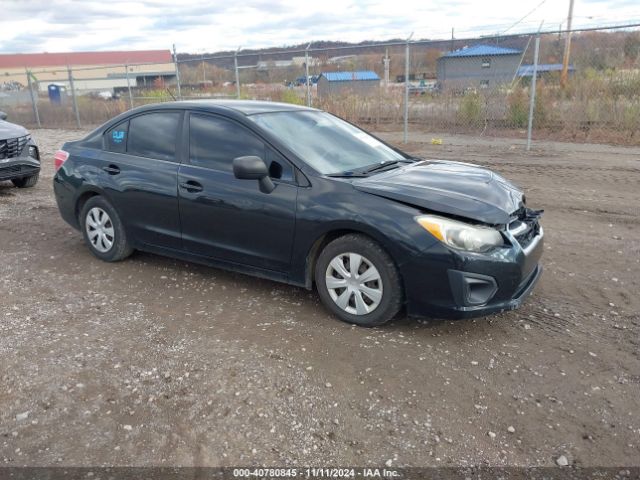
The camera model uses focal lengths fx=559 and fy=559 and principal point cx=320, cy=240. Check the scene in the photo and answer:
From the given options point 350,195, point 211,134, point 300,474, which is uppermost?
point 211,134

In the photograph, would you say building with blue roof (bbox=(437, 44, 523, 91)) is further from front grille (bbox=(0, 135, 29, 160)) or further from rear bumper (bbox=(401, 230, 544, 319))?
rear bumper (bbox=(401, 230, 544, 319))

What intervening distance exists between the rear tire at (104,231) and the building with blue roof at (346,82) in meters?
11.8

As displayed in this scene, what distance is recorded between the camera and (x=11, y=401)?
3254 mm

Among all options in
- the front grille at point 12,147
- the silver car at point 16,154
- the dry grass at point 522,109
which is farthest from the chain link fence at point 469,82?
the front grille at point 12,147

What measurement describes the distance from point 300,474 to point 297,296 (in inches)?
84.3

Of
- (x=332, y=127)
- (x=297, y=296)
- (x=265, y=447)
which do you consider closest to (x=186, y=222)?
(x=297, y=296)

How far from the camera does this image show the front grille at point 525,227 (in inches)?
155

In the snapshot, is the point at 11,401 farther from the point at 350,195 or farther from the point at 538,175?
the point at 538,175

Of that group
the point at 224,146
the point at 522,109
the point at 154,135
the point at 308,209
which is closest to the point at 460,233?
the point at 308,209

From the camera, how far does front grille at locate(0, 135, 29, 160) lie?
28.4ft

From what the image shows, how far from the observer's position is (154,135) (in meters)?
5.07

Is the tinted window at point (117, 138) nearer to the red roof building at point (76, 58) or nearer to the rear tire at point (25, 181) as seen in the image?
the rear tire at point (25, 181)

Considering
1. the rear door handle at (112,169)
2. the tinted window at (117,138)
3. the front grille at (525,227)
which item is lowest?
the front grille at (525,227)

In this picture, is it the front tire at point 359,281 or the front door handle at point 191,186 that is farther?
the front door handle at point 191,186
